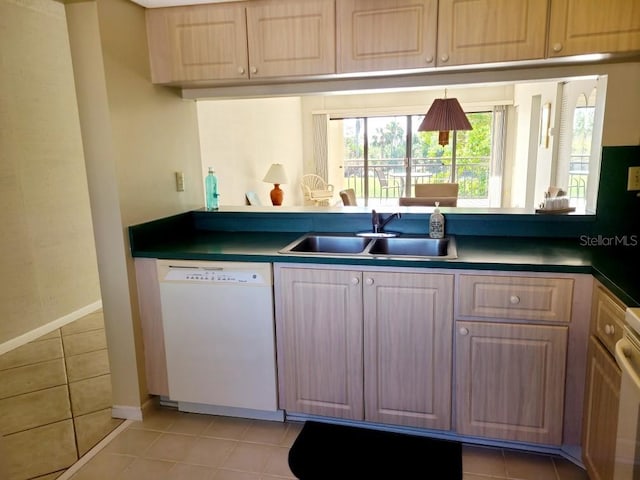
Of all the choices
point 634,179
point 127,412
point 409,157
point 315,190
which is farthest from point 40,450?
point 409,157

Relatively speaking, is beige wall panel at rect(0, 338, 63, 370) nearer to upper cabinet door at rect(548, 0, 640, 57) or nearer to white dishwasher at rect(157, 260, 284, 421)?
white dishwasher at rect(157, 260, 284, 421)

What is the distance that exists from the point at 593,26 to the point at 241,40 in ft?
5.02

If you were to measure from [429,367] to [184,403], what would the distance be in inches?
50.6

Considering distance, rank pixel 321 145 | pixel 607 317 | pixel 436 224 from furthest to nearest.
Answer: pixel 321 145 → pixel 436 224 → pixel 607 317

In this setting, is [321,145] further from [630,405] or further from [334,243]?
[630,405]

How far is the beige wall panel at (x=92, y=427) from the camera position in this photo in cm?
Answer: 211

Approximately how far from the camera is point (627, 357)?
3.86ft

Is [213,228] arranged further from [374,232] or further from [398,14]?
[398,14]

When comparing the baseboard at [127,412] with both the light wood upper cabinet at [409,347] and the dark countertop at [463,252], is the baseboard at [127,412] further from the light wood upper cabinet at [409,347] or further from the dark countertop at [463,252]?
the light wood upper cabinet at [409,347]

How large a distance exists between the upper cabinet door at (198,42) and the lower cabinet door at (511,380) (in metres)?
1.64

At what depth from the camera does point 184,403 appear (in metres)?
2.32

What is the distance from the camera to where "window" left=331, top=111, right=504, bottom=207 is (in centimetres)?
824

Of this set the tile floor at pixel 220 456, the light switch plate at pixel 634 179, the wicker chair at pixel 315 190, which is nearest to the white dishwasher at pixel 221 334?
the tile floor at pixel 220 456

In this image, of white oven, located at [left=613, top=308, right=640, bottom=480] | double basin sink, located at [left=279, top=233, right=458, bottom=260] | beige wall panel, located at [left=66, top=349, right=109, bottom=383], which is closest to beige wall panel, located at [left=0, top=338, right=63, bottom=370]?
beige wall panel, located at [left=66, top=349, right=109, bottom=383]
